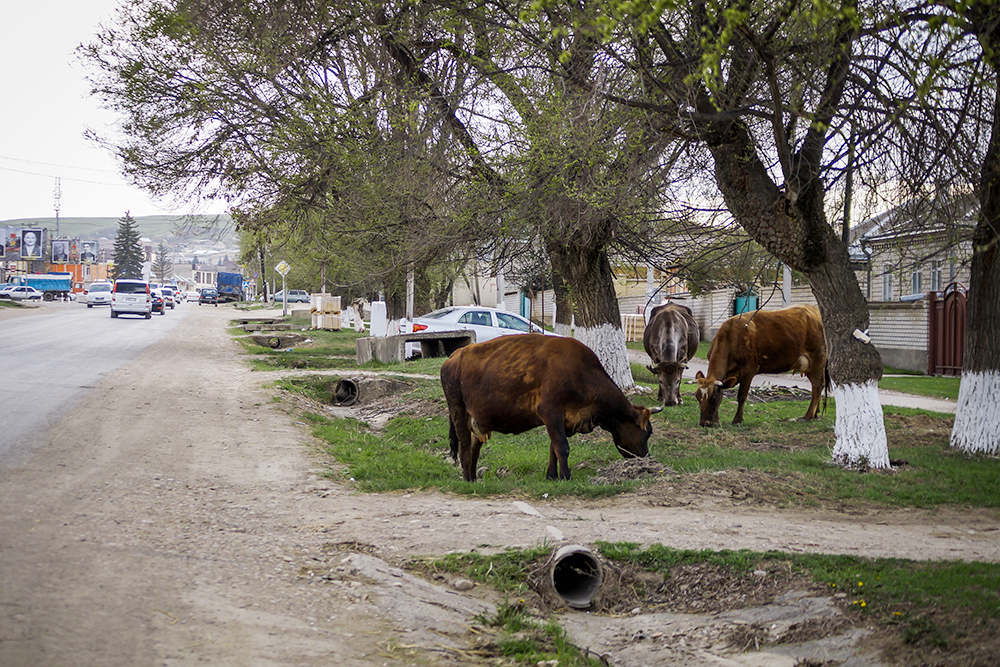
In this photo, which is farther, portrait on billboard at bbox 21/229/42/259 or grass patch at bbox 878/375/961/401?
portrait on billboard at bbox 21/229/42/259

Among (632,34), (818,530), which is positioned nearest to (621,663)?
(818,530)

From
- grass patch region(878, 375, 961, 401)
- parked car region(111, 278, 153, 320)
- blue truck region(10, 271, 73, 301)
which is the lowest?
grass patch region(878, 375, 961, 401)

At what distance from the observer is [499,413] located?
8711mm

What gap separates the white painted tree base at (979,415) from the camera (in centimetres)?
1025

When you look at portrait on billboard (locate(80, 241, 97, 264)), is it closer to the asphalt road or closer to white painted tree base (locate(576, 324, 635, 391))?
the asphalt road

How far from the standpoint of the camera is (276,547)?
5.86 metres

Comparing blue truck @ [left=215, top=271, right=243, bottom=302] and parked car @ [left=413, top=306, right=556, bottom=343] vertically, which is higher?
blue truck @ [left=215, top=271, right=243, bottom=302]

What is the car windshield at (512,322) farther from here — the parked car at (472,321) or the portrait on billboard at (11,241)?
the portrait on billboard at (11,241)

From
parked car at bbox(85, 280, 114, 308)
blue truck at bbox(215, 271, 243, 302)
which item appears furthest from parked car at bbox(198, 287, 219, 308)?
parked car at bbox(85, 280, 114, 308)

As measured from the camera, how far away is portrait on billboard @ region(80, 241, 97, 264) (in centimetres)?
15162

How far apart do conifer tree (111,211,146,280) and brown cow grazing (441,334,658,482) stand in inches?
5895

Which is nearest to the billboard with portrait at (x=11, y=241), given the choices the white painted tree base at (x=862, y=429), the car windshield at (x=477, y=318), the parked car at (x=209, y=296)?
the parked car at (x=209, y=296)

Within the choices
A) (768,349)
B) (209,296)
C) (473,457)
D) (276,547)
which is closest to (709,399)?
(768,349)

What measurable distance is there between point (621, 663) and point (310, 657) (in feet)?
5.44
